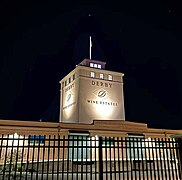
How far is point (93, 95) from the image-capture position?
4397 cm

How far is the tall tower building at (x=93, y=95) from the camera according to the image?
42500 millimetres

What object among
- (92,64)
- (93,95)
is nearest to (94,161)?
(93,95)

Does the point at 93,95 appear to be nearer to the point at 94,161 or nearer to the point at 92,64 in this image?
the point at 92,64

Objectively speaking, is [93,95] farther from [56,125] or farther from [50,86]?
[50,86]

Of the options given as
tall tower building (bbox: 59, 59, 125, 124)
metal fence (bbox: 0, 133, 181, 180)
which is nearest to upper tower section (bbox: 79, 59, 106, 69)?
tall tower building (bbox: 59, 59, 125, 124)

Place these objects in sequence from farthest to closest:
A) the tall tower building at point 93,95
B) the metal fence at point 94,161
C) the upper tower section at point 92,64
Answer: the upper tower section at point 92,64, the tall tower building at point 93,95, the metal fence at point 94,161

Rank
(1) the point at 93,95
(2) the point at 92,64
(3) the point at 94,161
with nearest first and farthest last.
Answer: (3) the point at 94,161, (1) the point at 93,95, (2) the point at 92,64

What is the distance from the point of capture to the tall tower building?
139ft

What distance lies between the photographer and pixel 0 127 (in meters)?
25.1

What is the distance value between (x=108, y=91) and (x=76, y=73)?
314 inches

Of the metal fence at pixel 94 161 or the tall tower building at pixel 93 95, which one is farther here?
the tall tower building at pixel 93 95

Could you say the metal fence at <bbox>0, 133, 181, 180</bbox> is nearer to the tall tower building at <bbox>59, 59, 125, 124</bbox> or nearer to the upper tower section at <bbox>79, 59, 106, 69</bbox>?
the tall tower building at <bbox>59, 59, 125, 124</bbox>

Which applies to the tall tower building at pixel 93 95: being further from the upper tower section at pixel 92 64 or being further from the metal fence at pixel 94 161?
the metal fence at pixel 94 161

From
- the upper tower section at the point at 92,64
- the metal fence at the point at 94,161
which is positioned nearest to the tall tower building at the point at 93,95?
the upper tower section at the point at 92,64
